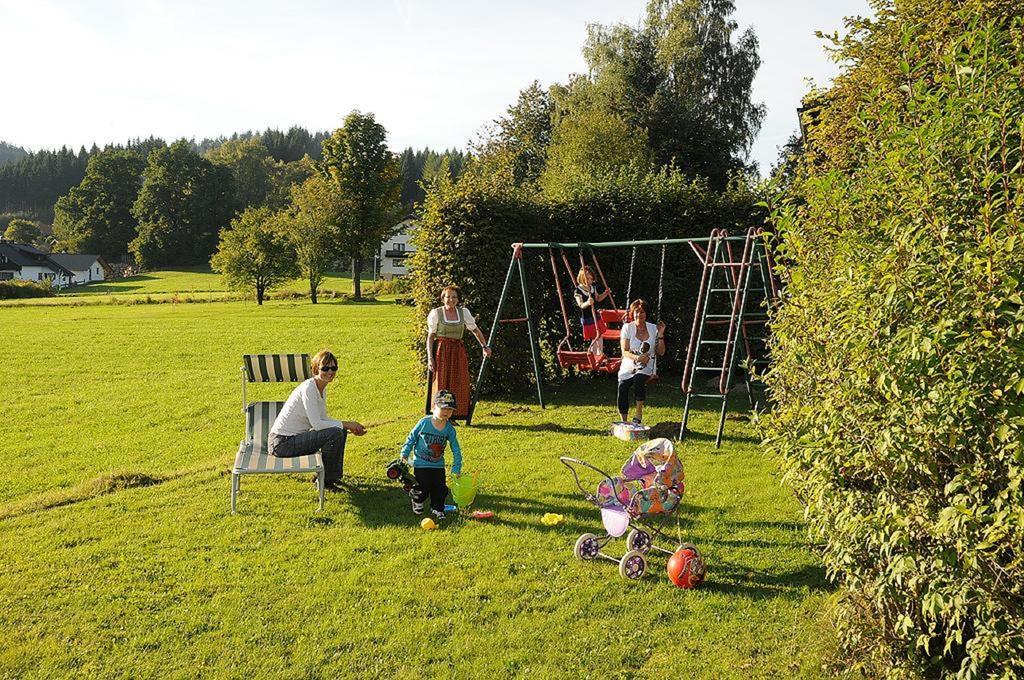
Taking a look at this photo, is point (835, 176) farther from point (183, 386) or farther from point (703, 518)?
point (183, 386)

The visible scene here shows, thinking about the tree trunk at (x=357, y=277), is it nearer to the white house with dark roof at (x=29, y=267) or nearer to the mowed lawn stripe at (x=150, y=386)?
the mowed lawn stripe at (x=150, y=386)

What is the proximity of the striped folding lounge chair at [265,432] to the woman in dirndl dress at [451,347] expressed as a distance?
Result: 196 centimetres

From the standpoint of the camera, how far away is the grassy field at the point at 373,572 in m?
4.39

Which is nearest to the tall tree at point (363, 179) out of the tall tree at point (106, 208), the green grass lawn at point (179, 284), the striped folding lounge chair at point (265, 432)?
the green grass lawn at point (179, 284)

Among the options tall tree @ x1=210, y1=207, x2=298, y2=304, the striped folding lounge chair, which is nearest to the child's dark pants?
the striped folding lounge chair

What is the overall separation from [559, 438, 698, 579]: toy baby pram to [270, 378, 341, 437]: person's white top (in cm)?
231

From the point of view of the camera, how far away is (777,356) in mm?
4973

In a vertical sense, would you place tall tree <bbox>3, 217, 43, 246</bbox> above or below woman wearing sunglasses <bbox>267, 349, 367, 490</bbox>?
below

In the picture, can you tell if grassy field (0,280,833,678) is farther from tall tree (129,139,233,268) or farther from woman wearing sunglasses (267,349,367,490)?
tall tree (129,139,233,268)

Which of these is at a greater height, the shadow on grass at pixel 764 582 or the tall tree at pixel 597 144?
the tall tree at pixel 597 144

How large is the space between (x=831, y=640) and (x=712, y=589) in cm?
95

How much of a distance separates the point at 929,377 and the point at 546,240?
10819 millimetres

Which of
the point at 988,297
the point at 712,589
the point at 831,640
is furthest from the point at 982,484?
the point at 712,589

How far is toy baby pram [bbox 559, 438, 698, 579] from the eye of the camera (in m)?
5.62
